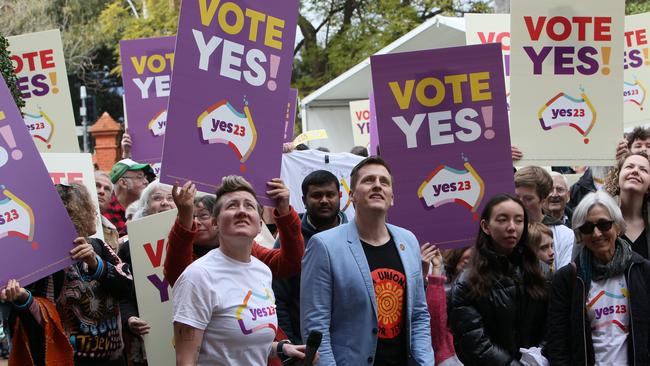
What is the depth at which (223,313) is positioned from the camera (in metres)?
4.57

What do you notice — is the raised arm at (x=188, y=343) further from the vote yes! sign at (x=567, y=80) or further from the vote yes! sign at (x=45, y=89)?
the vote yes! sign at (x=45, y=89)

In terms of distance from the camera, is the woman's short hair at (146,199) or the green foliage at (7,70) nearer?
the woman's short hair at (146,199)

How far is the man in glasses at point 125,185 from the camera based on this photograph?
25.5 feet

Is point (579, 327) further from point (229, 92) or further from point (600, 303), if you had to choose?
point (229, 92)

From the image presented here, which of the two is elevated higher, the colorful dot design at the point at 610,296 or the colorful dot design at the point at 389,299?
the colorful dot design at the point at 389,299

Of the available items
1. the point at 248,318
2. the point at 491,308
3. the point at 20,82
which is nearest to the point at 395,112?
the point at 491,308

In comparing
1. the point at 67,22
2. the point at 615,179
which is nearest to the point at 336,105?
the point at 615,179

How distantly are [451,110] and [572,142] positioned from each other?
4.33 ft

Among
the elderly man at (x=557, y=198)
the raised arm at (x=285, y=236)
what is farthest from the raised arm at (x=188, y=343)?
the elderly man at (x=557, y=198)

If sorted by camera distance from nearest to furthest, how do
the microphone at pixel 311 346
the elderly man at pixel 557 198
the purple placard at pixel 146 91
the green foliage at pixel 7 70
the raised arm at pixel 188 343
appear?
the microphone at pixel 311 346, the raised arm at pixel 188 343, the green foliage at pixel 7 70, the elderly man at pixel 557 198, the purple placard at pixel 146 91

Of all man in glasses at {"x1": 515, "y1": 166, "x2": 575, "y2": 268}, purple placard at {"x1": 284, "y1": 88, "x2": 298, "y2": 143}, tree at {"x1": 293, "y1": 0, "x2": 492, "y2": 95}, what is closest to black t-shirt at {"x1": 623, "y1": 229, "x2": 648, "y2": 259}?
man in glasses at {"x1": 515, "y1": 166, "x2": 575, "y2": 268}

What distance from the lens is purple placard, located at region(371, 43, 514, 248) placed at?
616 centimetres

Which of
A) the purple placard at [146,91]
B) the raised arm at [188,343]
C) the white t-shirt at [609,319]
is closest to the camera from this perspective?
the raised arm at [188,343]

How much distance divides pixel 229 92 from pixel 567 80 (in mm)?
2736
